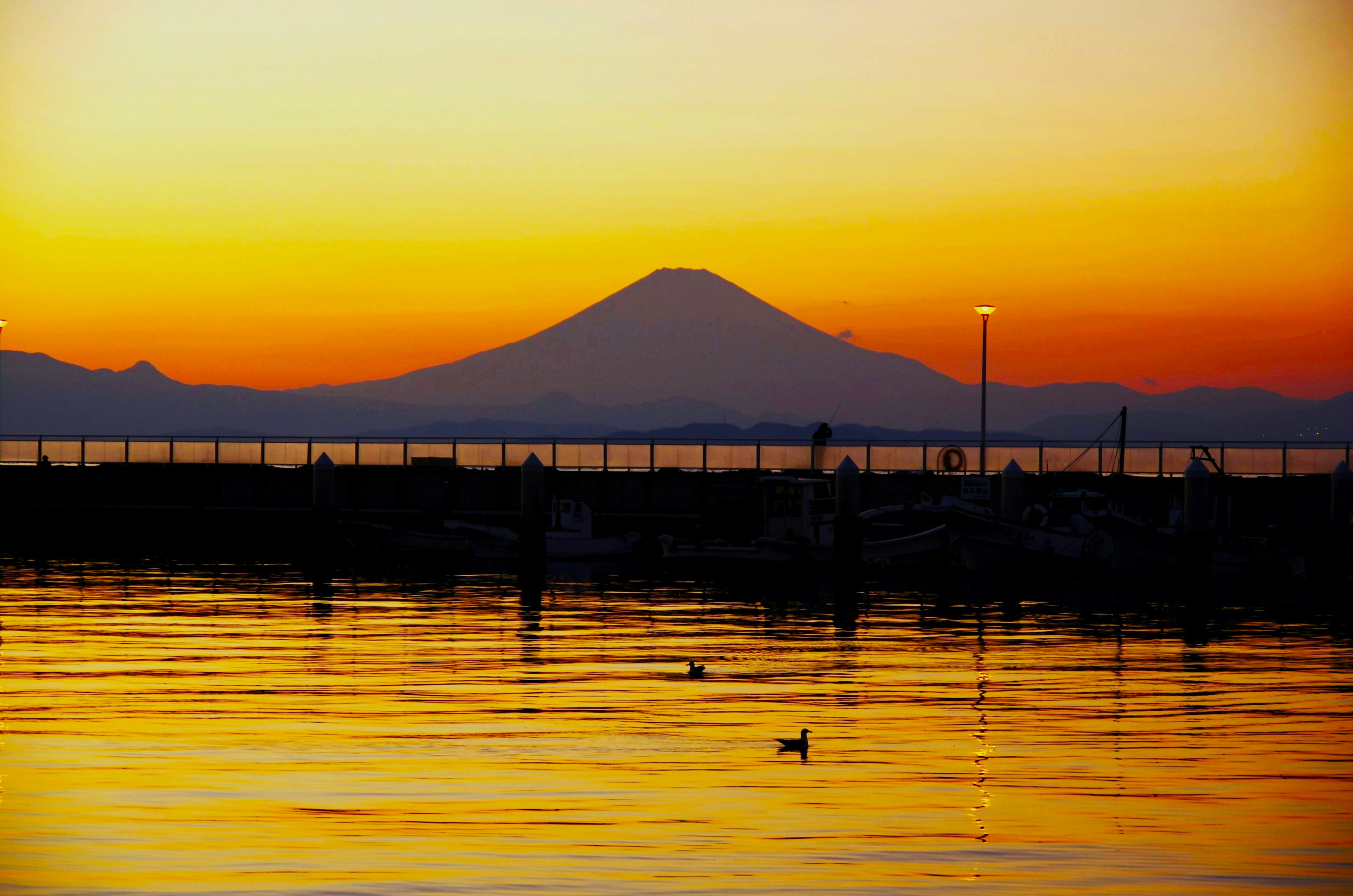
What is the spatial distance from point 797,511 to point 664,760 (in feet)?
93.5

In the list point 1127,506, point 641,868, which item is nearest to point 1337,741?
point 641,868

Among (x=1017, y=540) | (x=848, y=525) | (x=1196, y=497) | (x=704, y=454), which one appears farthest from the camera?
(x=704, y=454)

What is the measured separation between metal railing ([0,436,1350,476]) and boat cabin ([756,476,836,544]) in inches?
373

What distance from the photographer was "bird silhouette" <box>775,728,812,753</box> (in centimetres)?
1747

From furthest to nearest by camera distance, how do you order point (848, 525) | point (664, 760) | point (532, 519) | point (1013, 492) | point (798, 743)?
1. point (1013, 492)
2. point (532, 519)
3. point (848, 525)
4. point (798, 743)
5. point (664, 760)

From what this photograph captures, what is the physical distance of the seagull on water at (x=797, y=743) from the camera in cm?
1747

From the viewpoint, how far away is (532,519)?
151ft

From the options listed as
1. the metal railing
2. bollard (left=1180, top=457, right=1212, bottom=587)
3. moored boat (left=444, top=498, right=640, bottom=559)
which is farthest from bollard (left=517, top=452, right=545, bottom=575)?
bollard (left=1180, top=457, right=1212, bottom=587)

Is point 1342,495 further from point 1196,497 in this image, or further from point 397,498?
point 397,498

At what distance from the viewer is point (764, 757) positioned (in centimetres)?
1756

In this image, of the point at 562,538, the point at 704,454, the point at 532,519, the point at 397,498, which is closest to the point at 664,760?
the point at 532,519

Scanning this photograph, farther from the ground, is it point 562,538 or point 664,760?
point 562,538

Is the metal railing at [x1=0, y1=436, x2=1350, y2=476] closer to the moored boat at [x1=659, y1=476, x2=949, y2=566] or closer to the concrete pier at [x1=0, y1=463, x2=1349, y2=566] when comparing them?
the concrete pier at [x1=0, y1=463, x2=1349, y2=566]

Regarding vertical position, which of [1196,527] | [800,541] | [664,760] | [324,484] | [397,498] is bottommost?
[664,760]
